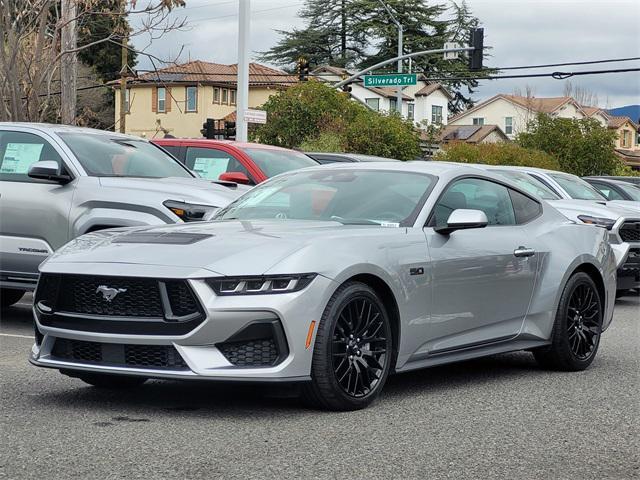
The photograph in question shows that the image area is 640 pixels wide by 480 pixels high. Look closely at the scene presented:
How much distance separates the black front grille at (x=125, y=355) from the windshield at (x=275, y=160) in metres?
7.12

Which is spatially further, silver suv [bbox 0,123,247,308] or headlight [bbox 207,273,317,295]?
silver suv [bbox 0,123,247,308]

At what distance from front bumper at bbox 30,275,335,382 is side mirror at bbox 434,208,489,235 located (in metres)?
1.33

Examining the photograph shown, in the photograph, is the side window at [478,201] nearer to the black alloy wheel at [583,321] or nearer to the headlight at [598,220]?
the black alloy wheel at [583,321]

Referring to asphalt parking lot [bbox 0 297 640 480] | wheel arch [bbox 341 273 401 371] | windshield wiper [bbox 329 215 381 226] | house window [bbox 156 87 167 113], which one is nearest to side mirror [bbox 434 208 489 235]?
windshield wiper [bbox 329 215 381 226]

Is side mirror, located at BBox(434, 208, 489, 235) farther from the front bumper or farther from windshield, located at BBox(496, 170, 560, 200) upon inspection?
windshield, located at BBox(496, 170, 560, 200)

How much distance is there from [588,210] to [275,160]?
428 centimetres

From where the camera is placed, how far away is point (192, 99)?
243 ft

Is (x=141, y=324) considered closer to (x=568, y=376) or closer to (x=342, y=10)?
(x=568, y=376)

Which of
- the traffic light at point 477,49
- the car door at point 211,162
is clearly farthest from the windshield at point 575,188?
the traffic light at point 477,49

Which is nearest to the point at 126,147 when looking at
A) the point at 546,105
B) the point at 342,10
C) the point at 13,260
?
the point at 13,260

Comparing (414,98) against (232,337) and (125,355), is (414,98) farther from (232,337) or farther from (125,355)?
(232,337)

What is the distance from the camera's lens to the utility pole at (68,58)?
65.2 ft

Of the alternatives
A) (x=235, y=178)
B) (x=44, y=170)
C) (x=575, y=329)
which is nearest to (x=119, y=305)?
(x=575, y=329)

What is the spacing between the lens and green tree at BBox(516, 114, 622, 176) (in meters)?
51.7
